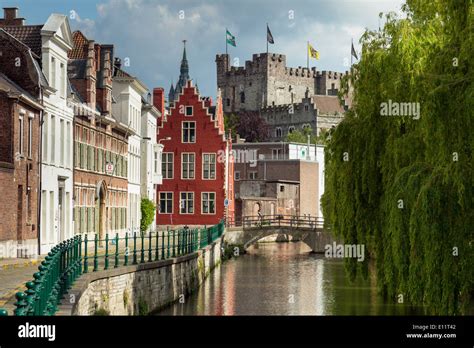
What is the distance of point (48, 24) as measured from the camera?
34.9 meters

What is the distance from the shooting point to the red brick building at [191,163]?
6781cm

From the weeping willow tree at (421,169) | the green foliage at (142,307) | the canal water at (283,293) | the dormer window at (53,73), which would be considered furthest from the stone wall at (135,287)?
the dormer window at (53,73)

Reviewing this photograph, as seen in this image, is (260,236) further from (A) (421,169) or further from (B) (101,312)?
(A) (421,169)

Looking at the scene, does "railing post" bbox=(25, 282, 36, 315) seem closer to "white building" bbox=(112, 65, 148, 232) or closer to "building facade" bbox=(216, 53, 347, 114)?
"white building" bbox=(112, 65, 148, 232)

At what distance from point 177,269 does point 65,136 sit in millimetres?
7540

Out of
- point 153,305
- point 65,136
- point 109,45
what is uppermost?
point 109,45

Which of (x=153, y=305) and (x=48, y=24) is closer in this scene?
(x=153, y=305)

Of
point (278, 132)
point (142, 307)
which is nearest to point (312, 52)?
point (278, 132)

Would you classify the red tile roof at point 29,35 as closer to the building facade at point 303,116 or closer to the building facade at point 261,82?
the building facade at point 303,116

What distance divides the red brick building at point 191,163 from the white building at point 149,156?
7.06 m

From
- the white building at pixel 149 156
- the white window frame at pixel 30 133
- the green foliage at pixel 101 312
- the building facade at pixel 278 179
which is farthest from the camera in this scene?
the building facade at pixel 278 179

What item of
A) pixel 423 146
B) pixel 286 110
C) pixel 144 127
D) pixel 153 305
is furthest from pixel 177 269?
pixel 286 110

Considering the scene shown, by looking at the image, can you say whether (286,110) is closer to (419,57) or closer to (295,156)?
(295,156)

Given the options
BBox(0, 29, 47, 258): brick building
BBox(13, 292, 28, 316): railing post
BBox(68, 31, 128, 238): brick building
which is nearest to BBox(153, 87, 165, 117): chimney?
BBox(68, 31, 128, 238): brick building
